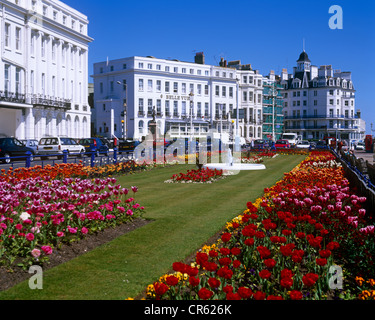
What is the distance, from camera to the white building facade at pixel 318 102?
392 feet

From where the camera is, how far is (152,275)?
6.50 m

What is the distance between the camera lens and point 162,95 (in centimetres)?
7944

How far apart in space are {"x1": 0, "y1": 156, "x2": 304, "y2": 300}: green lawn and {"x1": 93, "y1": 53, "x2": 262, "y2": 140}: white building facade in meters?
56.2

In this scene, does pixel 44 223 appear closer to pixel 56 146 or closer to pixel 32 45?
pixel 56 146

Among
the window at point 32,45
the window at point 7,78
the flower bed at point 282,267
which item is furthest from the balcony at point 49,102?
the flower bed at point 282,267

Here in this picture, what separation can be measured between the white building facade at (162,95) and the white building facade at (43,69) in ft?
35.7

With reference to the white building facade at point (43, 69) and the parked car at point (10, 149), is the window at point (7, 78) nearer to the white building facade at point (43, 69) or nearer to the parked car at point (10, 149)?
the white building facade at point (43, 69)

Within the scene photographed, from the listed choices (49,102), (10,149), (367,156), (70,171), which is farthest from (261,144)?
(70,171)

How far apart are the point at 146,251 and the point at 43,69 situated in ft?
161

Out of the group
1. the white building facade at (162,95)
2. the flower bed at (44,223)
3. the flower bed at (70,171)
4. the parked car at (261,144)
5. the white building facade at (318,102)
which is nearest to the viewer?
the flower bed at (44,223)
